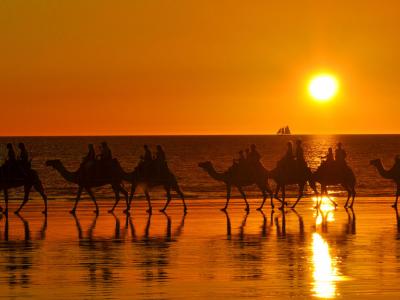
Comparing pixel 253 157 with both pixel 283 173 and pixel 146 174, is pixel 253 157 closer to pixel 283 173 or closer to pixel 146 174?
pixel 283 173

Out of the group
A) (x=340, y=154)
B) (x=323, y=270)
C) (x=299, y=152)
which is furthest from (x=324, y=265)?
(x=340, y=154)

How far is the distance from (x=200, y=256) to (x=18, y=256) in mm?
2882

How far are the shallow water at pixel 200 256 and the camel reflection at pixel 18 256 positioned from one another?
2 centimetres

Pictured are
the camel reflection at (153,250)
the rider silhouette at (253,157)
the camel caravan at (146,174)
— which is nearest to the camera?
the camel reflection at (153,250)

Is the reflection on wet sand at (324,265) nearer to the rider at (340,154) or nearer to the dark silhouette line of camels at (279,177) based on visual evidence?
the dark silhouette line of camels at (279,177)

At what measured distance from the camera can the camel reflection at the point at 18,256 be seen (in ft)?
53.9

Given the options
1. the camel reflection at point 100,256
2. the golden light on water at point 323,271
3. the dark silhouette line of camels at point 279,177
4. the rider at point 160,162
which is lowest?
the golden light on water at point 323,271

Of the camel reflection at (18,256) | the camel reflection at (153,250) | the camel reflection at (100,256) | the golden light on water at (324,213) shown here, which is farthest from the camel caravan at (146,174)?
the camel reflection at (100,256)

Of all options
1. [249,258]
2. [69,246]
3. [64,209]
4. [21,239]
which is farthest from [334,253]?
[64,209]

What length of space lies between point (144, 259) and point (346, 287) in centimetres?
430

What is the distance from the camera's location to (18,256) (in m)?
19.2

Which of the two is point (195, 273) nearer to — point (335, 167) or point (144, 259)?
point (144, 259)

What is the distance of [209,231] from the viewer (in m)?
24.2

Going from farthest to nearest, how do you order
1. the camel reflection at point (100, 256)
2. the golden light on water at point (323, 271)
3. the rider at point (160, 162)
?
the rider at point (160, 162) → the camel reflection at point (100, 256) → the golden light on water at point (323, 271)
